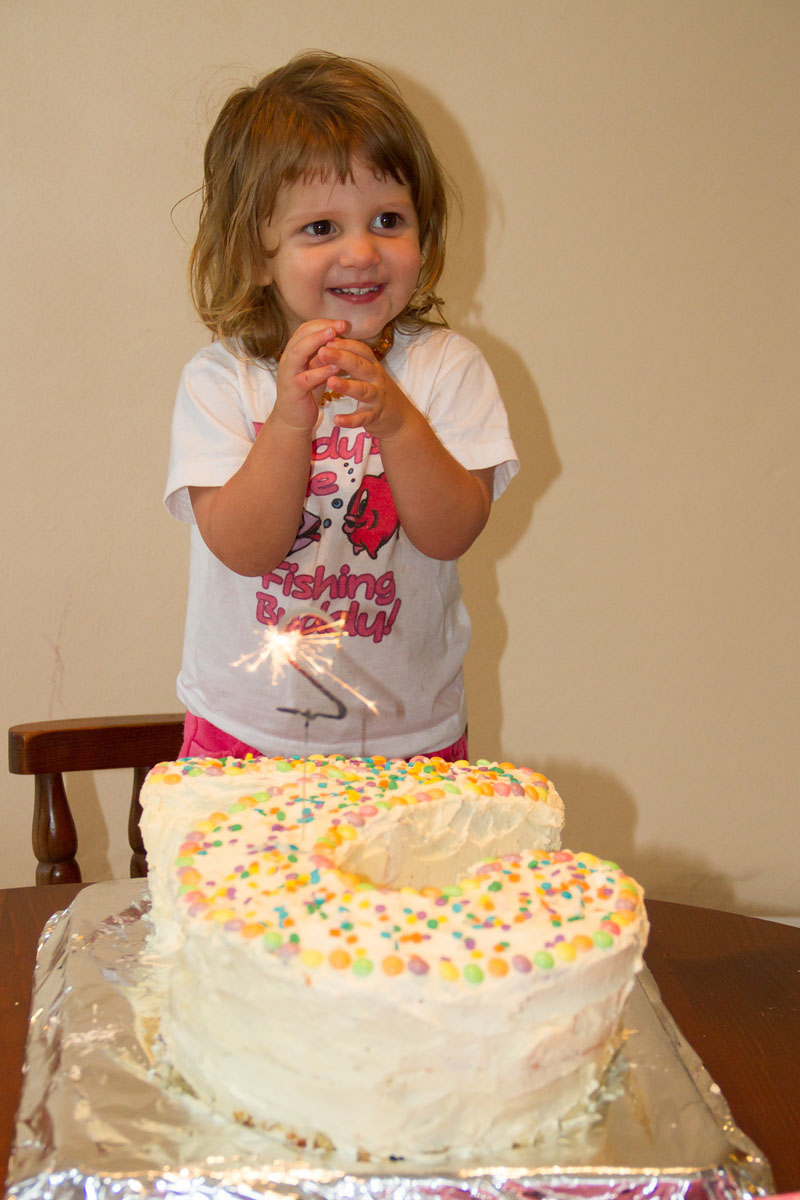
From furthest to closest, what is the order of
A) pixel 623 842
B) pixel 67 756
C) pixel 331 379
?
pixel 623 842
pixel 67 756
pixel 331 379

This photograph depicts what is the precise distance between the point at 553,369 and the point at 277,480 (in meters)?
0.95

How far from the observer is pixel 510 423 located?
1.89 meters

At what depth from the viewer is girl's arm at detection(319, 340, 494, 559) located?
99cm

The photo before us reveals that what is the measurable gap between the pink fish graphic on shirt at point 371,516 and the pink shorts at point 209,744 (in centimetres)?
25

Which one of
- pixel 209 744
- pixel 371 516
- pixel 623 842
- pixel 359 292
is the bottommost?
pixel 623 842

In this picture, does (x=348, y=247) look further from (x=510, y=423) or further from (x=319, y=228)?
(x=510, y=423)

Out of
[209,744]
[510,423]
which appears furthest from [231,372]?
[510,423]

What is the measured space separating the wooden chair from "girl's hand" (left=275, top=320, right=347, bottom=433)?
0.52m

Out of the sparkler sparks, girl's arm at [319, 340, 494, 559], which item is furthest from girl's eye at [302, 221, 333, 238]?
the sparkler sparks

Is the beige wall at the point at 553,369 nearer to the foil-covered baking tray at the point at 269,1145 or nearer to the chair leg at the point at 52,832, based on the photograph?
the chair leg at the point at 52,832

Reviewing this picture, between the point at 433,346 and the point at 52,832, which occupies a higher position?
the point at 433,346

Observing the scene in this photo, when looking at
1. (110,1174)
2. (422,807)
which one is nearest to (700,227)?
(422,807)

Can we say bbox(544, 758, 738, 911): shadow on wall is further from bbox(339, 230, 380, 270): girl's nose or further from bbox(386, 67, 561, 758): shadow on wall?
bbox(339, 230, 380, 270): girl's nose

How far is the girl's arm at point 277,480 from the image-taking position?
998mm
